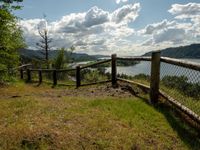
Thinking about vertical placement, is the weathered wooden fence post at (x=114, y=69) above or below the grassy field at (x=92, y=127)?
above

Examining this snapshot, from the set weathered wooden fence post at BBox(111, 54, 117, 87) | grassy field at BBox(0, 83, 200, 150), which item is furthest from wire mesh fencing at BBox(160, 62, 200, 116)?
weathered wooden fence post at BBox(111, 54, 117, 87)

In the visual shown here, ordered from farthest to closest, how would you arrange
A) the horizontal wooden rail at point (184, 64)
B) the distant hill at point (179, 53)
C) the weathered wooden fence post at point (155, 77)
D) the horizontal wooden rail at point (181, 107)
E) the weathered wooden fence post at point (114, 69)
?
the distant hill at point (179, 53)
the weathered wooden fence post at point (114, 69)
the weathered wooden fence post at point (155, 77)
the horizontal wooden rail at point (181, 107)
the horizontal wooden rail at point (184, 64)

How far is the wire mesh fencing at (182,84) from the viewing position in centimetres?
548

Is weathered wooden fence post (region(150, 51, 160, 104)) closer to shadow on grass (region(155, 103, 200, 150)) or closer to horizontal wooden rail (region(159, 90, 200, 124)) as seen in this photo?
horizontal wooden rail (region(159, 90, 200, 124))

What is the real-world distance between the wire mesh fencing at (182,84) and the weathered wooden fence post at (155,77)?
13 centimetres

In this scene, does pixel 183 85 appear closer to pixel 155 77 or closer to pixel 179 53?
pixel 155 77

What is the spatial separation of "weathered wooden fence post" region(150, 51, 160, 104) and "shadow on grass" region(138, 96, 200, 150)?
10.4 inches

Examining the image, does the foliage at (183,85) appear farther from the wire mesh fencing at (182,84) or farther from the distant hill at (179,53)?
the distant hill at (179,53)

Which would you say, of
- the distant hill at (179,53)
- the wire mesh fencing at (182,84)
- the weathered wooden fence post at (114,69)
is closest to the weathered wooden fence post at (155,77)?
the wire mesh fencing at (182,84)

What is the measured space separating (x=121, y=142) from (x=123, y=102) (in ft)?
8.13

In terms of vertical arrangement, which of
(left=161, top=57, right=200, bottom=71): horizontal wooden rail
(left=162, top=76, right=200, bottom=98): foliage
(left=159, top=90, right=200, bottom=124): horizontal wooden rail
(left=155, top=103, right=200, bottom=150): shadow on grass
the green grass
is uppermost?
(left=161, top=57, right=200, bottom=71): horizontal wooden rail

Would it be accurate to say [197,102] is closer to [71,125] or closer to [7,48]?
[71,125]

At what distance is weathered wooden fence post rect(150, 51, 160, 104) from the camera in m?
7.05

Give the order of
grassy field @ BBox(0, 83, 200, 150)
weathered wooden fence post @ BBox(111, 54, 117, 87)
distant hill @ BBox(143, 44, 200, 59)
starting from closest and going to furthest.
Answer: grassy field @ BBox(0, 83, 200, 150) < weathered wooden fence post @ BBox(111, 54, 117, 87) < distant hill @ BBox(143, 44, 200, 59)
